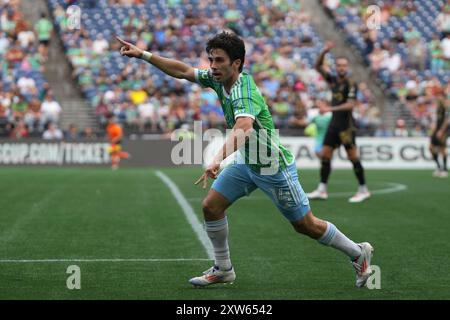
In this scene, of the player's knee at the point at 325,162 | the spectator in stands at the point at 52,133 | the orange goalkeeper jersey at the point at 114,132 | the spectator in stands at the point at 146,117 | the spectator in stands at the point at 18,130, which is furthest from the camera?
the spectator in stands at the point at 146,117

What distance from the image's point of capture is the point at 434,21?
126 ft

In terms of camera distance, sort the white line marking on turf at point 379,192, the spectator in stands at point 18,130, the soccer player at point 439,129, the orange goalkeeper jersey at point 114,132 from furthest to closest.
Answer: the spectator in stands at point 18,130 < the orange goalkeeper jersey at point 114,132 < the soccer player at point 439,129 < the white line marking on turf at point 379,192

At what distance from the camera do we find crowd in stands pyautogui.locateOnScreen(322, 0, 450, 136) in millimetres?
34438

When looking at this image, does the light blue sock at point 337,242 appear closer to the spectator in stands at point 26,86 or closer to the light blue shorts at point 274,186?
the light blue shorts at point 274,186

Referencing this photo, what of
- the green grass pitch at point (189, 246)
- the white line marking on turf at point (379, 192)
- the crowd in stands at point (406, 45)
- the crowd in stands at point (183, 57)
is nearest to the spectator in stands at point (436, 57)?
the crowd in stands at point (406, 45)

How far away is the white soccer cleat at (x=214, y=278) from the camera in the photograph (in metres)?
7.72

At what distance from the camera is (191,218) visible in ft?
43.5

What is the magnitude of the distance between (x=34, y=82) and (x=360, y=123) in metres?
11.0

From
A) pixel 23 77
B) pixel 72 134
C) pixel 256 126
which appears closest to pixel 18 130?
pixel 72 134

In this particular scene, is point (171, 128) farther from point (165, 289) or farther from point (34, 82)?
point (165, 289)

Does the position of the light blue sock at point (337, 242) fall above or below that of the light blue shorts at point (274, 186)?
below

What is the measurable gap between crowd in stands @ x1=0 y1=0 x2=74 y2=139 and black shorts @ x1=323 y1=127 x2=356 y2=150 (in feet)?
51.1

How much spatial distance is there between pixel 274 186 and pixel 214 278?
91 centimetres

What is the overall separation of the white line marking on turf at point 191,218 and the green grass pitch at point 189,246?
90 millimetres
